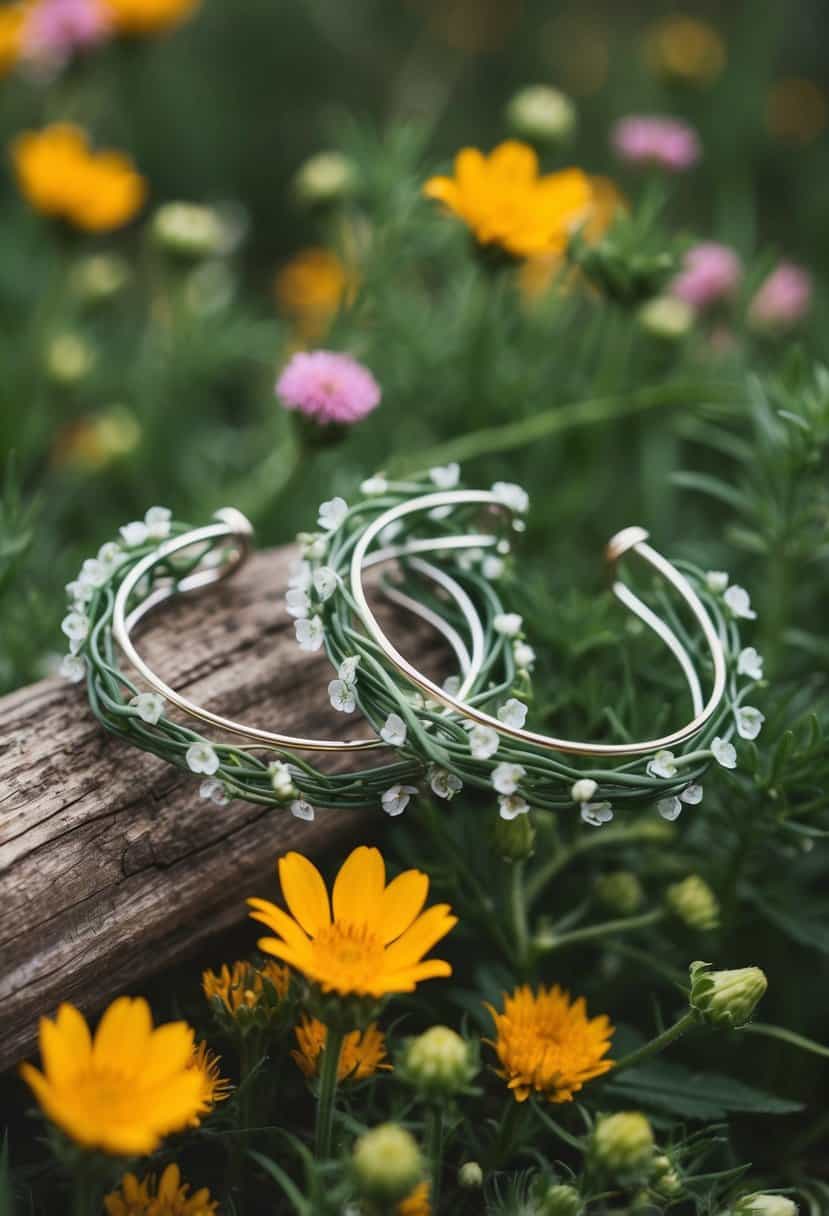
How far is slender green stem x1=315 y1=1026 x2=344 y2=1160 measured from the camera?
75 cm

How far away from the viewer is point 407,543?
107 cm

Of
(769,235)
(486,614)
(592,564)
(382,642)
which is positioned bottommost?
(769,235)

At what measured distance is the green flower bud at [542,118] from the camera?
4.51 ft

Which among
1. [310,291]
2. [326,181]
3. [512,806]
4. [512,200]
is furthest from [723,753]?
[310,291]

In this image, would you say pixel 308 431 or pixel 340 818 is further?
pixel 308 431

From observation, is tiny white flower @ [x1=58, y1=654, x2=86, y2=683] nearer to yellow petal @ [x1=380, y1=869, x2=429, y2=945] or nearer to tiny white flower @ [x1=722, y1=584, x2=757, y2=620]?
yellow petal @ [x1=380, y1=869, x2=429, y2=945]

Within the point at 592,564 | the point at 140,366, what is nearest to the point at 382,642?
the point at 592,564

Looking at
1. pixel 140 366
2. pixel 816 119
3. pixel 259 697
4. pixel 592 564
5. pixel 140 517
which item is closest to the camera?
pixel 259 697

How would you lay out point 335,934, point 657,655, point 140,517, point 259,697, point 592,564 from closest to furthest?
point 335,934, point 259,697, point 657,655, point 592,564, point 140,517

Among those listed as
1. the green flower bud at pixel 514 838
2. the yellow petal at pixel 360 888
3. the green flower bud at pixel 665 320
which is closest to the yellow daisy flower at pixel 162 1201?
the yellow petal at pixel 360 888

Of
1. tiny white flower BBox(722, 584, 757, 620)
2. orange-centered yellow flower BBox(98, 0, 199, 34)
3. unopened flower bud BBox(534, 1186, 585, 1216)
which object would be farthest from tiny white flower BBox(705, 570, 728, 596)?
orange-centered yellow flower BBox(98, 0, 199, 34)

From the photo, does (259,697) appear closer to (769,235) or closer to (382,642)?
(382,642)

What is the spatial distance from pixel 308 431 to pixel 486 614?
0.23 m

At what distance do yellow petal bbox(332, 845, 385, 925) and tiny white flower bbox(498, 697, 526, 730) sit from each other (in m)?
0.12
